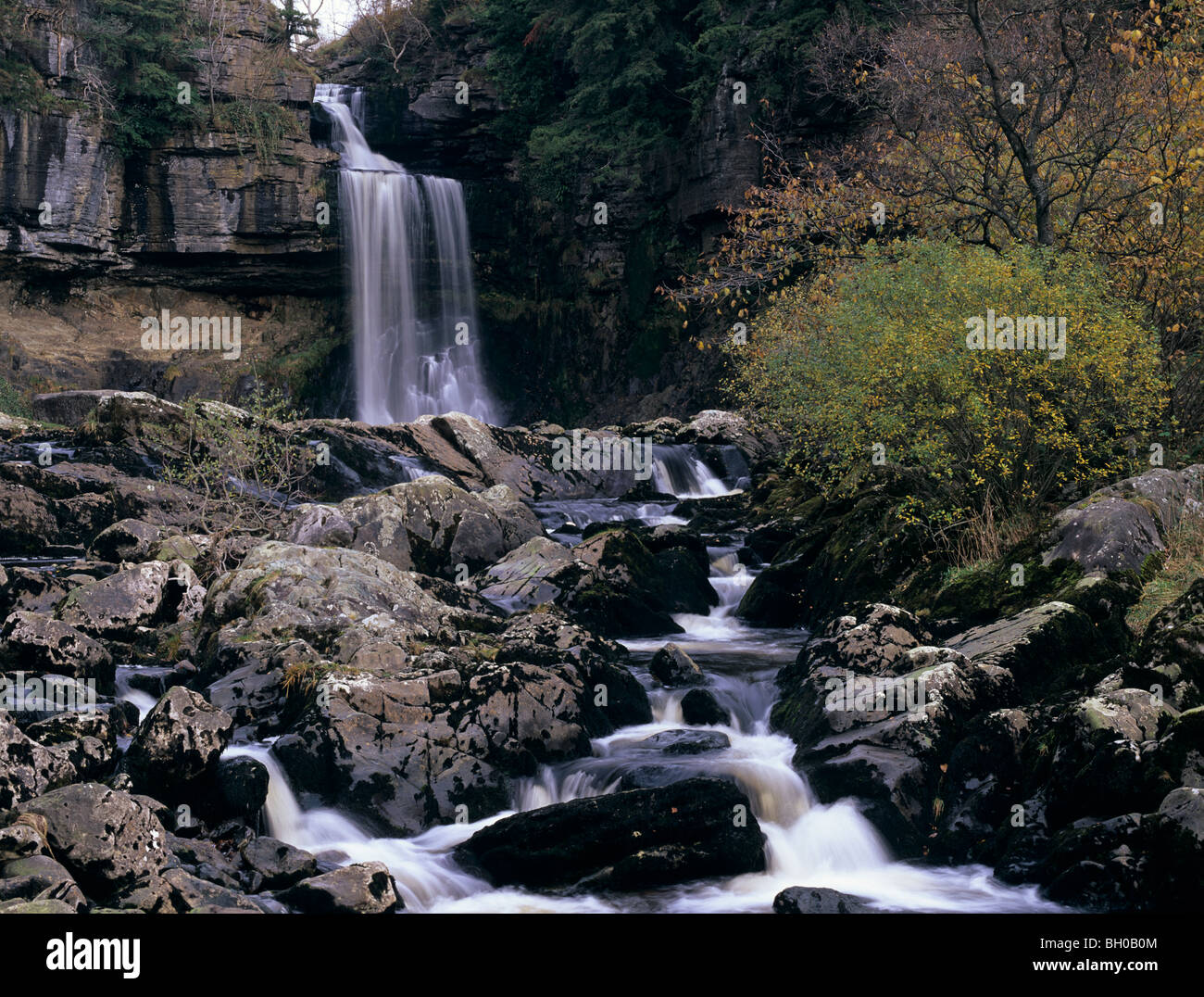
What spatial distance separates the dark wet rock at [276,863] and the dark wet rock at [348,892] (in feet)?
1.08

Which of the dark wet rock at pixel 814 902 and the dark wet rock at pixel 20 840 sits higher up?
the dark wet rock at pixel 20 840

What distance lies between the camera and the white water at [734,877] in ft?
28.3

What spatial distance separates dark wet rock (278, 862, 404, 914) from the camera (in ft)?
25.9

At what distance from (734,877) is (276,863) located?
3.69 meters

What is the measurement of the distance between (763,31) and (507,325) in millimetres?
14598

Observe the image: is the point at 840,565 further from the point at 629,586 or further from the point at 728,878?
the point at 728,878

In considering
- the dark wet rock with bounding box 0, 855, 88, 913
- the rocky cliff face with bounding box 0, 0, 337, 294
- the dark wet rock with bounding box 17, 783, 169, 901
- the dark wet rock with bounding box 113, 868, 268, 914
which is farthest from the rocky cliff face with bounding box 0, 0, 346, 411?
the dark wet rock with bounding box 113, 868, 268, 914

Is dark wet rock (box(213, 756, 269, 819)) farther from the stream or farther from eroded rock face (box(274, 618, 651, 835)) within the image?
eroded rock face (box(274, 618, 651, 835))

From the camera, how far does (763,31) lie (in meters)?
34.6

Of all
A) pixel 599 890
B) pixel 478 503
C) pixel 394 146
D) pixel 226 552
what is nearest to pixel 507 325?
pixel 394 146

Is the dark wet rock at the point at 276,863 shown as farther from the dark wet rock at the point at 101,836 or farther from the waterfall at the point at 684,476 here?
the waterfall at the point at 684,476

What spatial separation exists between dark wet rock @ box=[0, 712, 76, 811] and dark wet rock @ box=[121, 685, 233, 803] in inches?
21.3

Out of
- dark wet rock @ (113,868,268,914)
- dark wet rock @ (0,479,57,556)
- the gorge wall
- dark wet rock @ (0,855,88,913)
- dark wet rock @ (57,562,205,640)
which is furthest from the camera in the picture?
the gorge wall

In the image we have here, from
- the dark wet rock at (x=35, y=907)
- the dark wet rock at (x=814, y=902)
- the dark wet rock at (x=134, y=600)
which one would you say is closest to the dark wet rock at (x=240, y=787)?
the dark wet rock at (x=35, y=907)
